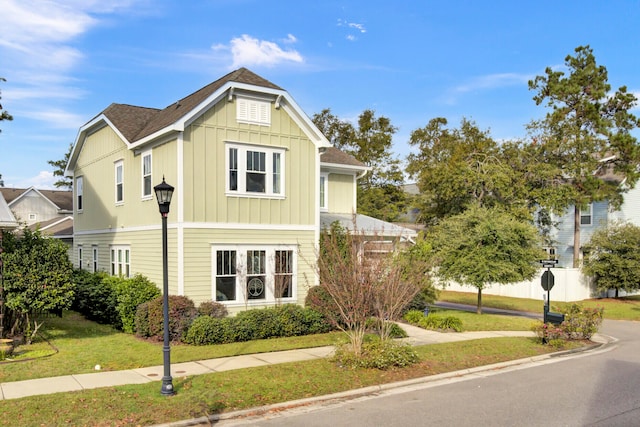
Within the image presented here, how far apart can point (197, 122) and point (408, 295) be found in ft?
26.8

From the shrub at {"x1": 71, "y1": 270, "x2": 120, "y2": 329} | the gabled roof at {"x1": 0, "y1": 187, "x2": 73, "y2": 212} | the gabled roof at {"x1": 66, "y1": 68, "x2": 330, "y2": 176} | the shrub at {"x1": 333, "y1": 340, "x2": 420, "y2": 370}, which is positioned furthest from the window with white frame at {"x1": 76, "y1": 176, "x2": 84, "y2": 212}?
the gabled roof at {"x1": 0, "y1": 187, "x2": 73, "y2": 212}

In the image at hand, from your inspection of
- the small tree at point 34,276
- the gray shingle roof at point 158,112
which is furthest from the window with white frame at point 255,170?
the small tree at point 34,276

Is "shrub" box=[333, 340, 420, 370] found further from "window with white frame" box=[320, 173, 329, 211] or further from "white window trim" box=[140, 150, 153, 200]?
"window with white frame" box=[320, 173, 329, 211]

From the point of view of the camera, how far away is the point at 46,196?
56.9 m

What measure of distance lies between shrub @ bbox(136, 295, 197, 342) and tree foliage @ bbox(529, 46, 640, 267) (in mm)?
26123

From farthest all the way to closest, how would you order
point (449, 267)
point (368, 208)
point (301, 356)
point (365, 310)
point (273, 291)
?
point (368, 208), point (449, 267), point (273, 291), point (301, 356), point (365, 310)

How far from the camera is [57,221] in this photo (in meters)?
37.2

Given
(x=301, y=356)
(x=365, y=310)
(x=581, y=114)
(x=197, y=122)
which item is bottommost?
(x=301, y=356)

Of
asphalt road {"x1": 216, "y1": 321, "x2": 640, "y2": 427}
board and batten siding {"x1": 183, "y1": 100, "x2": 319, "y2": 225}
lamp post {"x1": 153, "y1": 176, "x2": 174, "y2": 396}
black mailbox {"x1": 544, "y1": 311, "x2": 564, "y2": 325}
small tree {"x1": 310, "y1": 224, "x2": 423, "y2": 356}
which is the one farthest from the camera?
board and batten siding {"x1": 183, "y1": 100, "x2": 319, "y2": 225}

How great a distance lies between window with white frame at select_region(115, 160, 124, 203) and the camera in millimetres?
19797

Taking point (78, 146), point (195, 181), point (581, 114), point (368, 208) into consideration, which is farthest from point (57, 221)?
point (581, 114)

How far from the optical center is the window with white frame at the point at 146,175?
17.9 meters

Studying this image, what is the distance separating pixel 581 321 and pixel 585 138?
20848mm

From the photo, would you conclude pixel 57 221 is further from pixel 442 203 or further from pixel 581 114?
pixel 581 114
